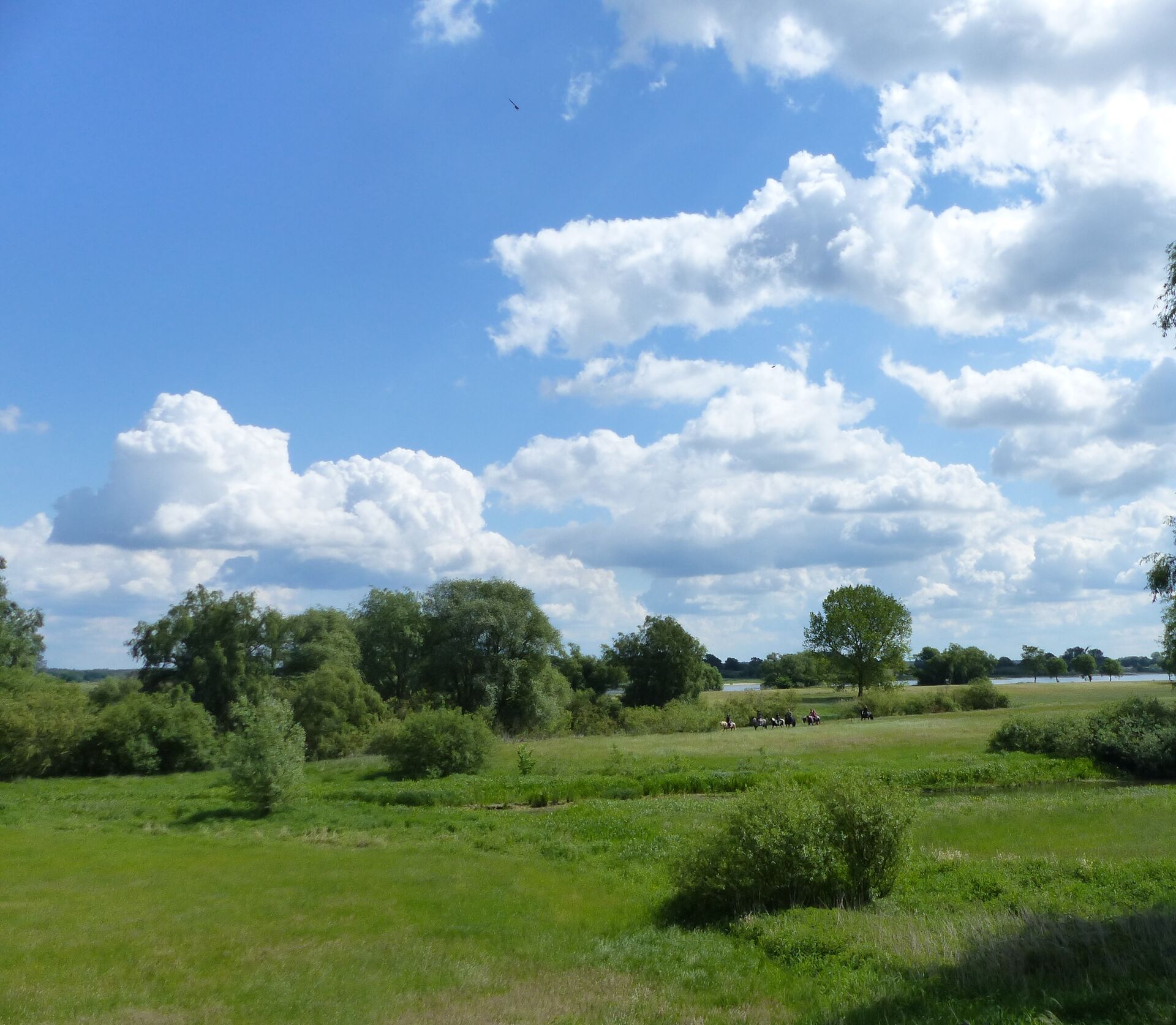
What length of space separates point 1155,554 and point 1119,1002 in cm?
2326

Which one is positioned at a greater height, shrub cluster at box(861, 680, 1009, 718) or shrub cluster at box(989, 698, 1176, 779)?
shrub cluster at box(989, 698, 1176, 779)

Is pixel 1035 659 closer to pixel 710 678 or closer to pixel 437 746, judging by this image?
pixel 710 678

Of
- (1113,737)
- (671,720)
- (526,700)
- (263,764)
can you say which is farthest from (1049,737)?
(263,764)

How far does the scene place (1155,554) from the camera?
28141 millimetres

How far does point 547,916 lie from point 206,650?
5882 centimetres

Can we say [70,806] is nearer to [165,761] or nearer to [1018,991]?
[165,761]

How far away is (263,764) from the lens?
121 ft

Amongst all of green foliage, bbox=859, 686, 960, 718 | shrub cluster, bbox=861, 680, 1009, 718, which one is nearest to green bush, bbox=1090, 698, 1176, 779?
shrub cluster, bbox=861, 680, 1009, 718

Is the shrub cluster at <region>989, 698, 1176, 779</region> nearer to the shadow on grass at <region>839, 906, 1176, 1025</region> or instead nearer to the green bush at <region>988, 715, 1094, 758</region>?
the green bush at <region>988, 715, 1094, 758</region>

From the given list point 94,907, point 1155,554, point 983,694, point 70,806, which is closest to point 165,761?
point 70,806

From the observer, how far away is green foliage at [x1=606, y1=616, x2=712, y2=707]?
4063 inches

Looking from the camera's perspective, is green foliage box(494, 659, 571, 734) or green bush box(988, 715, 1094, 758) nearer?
green bush box(988, 715, 1094, 758)

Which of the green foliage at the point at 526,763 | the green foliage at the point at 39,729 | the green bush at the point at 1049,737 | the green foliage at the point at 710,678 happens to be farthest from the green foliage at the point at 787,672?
the green foliage at the point at 39,729

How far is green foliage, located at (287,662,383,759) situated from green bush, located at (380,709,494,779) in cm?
1701
